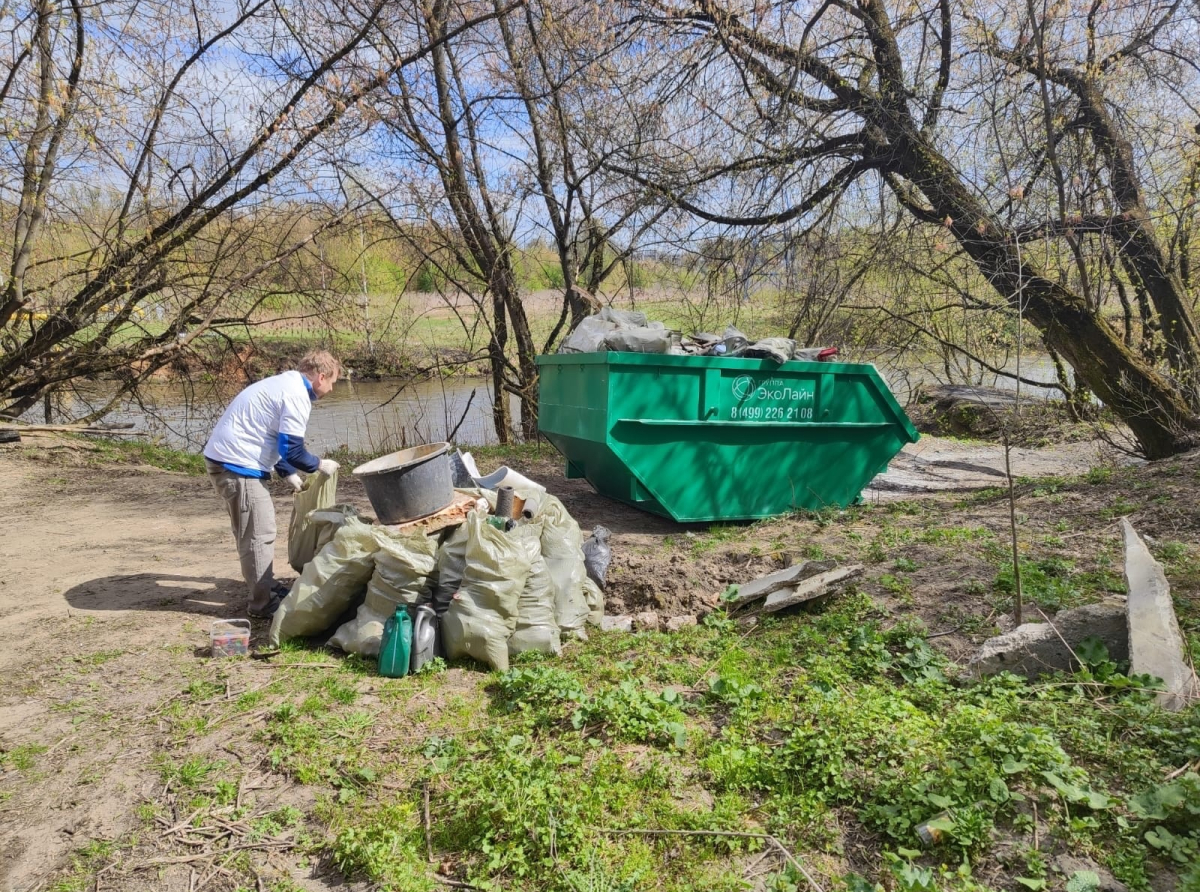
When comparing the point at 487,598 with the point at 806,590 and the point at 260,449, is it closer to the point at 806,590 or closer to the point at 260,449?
the point at 260,449

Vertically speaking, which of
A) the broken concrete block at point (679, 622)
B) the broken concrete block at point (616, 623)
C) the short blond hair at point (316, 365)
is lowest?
the broken concrete block at point (616, 623)

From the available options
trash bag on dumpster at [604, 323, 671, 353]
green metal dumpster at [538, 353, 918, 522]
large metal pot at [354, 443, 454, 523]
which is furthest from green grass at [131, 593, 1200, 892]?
trash bag on dumpster at [604, 323, 671, 353]

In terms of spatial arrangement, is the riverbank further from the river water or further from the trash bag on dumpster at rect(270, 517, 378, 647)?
the river water

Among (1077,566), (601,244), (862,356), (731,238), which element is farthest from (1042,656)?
(601,244)

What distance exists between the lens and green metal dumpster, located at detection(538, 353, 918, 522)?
6.02m

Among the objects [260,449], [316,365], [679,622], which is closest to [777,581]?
[679,622]

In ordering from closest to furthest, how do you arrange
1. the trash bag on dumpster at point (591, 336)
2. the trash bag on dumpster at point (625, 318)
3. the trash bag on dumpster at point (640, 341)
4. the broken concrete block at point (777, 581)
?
the broken concrete block at point (777, 581)
the trash bag on dumpster at point (640, 341)
the trash bag on dumpster at point (591, 336)
the trash bag on dumpster at point (625, 318)

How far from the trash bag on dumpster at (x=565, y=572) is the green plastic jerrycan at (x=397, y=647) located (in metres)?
0.81

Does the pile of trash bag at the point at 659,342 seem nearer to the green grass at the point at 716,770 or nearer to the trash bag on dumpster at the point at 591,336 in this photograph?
the trash bag on dumpster at the point at 591,336

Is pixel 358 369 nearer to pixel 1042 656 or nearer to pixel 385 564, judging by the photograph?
pixel 385 564

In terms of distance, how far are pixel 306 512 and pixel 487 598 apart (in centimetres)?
146

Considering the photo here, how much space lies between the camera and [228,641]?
3.74 metres

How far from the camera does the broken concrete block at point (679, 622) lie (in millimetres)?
4269

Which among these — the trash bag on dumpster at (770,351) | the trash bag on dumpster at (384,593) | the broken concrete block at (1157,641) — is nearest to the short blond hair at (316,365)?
the trash bag on dumpster at (384,593)
